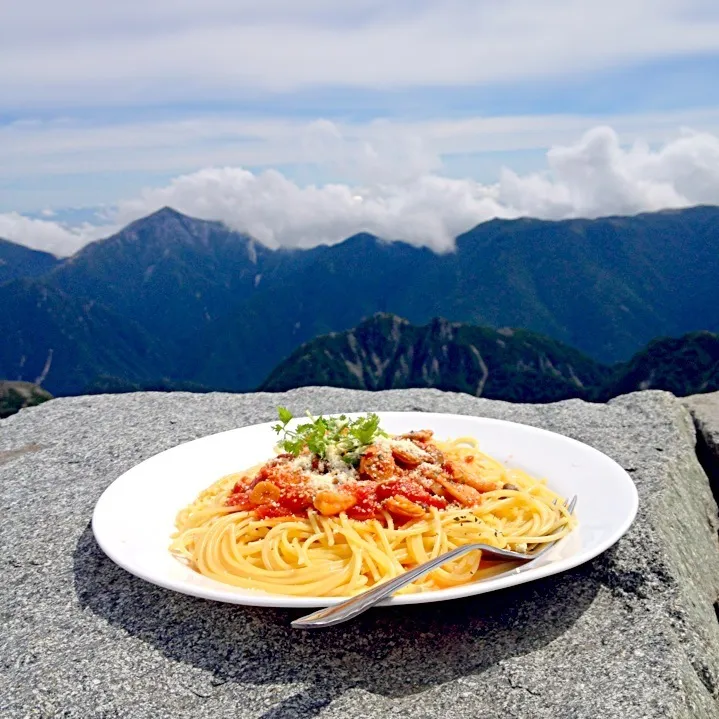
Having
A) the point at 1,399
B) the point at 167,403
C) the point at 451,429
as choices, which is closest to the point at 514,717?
the point at 451,429

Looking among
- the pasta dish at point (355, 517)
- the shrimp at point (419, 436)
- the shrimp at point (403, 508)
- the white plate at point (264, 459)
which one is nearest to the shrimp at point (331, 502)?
the pasta dish at point (355, 517)

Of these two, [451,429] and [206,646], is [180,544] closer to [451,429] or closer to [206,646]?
[206,646]

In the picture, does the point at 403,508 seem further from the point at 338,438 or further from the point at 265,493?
the point at 265,493

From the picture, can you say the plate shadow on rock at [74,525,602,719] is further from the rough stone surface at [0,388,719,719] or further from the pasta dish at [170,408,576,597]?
the pasta dish at [170,408,576,597]

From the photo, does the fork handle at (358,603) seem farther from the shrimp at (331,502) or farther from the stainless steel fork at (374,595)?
the shrimp at (331,502)

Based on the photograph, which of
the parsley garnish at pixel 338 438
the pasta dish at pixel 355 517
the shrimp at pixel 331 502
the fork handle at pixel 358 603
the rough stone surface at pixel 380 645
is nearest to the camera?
the fork handle at pixel 358 603

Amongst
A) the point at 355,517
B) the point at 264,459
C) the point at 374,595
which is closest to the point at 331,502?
the point at 355,517

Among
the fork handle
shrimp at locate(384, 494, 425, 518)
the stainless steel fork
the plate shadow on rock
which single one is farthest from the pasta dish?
the plate shadow on rock
